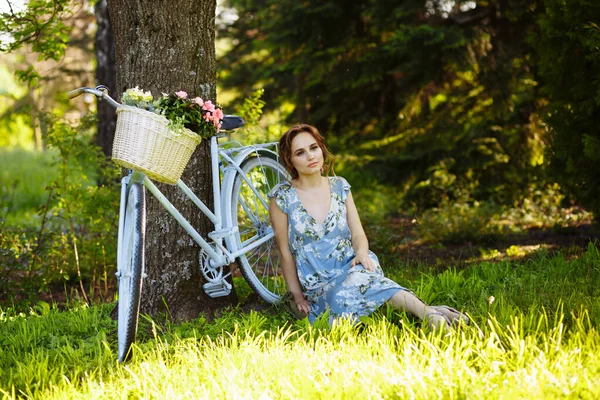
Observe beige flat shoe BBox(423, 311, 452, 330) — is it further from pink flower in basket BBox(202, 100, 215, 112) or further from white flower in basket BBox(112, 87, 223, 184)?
pink flower in basket BBox(202, 100, 215, 112)

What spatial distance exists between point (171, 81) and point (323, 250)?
1.29 m

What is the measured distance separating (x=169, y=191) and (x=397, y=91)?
5.62 metres

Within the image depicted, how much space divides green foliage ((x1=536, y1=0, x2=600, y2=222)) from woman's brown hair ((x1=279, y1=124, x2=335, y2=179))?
2204 mm

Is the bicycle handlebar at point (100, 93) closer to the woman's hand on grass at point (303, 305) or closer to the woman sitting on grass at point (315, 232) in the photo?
the woman sitting on grass at point (315, 232)

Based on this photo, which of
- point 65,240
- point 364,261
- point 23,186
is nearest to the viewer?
point 364,261

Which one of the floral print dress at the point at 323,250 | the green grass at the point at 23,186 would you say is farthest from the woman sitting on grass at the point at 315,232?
the green grass at the point at 23,186

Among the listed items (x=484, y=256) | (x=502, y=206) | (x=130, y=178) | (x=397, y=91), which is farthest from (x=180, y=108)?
(x=397, y=91)

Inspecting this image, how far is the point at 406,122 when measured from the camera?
28.3ft

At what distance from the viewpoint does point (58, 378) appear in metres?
2.93

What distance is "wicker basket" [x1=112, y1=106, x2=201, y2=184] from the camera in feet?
9.59

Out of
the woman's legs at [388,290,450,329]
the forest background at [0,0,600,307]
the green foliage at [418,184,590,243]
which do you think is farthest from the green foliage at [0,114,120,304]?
the green foliage at [418,184,590,243]

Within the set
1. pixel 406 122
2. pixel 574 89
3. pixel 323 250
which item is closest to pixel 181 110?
pixel 323 250

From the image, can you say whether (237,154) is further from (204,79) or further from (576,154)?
(576,154)

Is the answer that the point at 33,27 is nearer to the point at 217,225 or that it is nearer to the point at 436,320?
the point at 217,225
